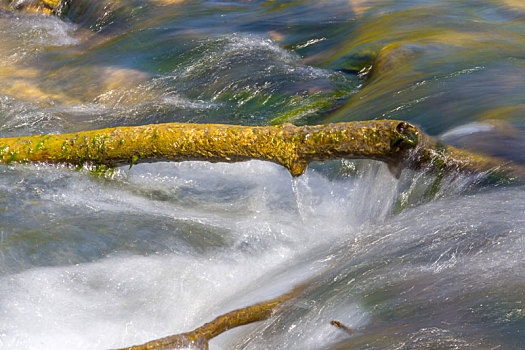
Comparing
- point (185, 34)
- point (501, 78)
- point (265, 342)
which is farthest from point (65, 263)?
point (185, 34)

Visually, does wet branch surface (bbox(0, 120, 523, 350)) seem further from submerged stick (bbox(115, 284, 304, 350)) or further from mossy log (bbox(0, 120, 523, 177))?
submerged stick (bbox(115, 284, 304, 350))

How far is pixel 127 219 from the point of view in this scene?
4.90 m

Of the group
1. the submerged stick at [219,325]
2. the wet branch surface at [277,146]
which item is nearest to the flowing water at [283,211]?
the submerged stick at [219,325]

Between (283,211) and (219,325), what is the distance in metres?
2.01

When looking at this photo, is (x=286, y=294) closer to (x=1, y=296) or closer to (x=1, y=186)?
(x=1, y=296)

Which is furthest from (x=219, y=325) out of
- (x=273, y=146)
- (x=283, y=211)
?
(x=283, y=211)

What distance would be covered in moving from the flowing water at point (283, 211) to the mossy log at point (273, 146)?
204 millimetres

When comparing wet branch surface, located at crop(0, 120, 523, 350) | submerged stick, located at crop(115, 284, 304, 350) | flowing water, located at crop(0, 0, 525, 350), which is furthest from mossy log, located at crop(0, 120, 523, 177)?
submerged stick, located at crop(115, 284, 304, 350)

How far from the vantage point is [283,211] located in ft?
16.7

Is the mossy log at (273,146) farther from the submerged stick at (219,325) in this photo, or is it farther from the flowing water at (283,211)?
the submerged stick at (219,325)

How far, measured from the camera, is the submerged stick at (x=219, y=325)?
2994 mm

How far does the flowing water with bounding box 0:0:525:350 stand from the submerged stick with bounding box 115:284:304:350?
3.0 inches

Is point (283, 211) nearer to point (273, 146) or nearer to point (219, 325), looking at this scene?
point (273, 146)

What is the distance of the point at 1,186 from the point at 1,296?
5.53 ft
